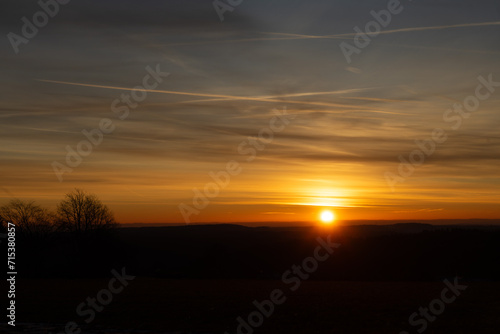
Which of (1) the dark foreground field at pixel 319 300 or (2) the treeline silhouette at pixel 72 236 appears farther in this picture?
(2) the treeline silhouette at pixel 72 236

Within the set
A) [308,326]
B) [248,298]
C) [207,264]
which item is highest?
[207,264]

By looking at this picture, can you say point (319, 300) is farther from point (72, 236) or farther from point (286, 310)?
point (72, 236)

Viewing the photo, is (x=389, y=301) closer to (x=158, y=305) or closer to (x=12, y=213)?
(x=158, y=305)

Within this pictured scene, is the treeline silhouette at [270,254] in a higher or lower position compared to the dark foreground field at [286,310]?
higher

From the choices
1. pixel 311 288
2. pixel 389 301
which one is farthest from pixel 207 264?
pixel 389 301

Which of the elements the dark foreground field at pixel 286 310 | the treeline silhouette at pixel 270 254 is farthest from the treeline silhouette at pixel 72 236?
the dark foreground field at pixel 286 310

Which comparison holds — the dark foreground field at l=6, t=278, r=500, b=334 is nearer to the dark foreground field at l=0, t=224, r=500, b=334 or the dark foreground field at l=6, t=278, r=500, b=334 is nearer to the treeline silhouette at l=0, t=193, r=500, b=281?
the dark foreground field at l=0, t=224, r=500, b=334

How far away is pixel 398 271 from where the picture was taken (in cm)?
5169

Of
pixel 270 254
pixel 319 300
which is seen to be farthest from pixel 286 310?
pixel 270 254

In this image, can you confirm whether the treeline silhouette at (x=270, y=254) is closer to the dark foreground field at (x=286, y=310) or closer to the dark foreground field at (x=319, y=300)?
the dark foreground field at (x=319, y=300)

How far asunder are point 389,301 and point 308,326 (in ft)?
27.8

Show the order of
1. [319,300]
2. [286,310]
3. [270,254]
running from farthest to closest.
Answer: [270,254]
[319,300]
[286,310]

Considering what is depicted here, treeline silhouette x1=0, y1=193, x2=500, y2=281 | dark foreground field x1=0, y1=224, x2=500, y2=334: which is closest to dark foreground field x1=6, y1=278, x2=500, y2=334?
dark foreground field x1=0, y1=224, x2=500, y2=334

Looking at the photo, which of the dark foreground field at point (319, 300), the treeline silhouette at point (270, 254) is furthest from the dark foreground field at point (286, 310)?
the treeline silhouette at point (270, 254)
